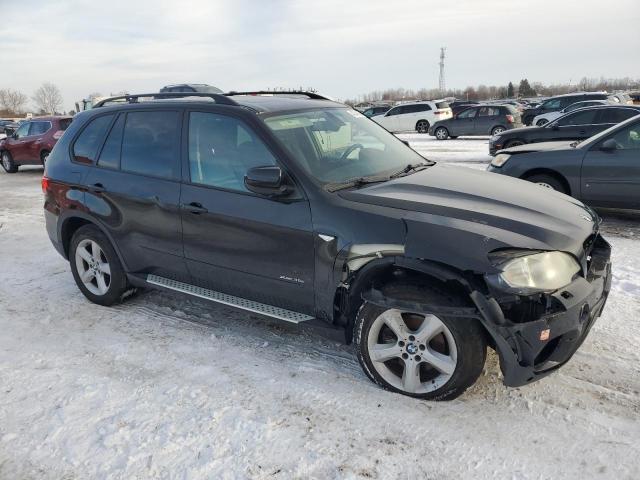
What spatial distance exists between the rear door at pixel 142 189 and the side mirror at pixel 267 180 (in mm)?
818

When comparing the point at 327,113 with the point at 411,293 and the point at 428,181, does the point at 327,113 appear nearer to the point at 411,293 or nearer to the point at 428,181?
the point at 428,181

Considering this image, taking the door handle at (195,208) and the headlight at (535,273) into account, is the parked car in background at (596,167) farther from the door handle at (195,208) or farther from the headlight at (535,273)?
the door handle at (195,208)

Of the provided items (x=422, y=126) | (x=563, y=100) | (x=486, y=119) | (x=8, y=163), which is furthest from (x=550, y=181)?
(x=422, y=126)

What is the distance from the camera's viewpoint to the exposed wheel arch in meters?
7.03

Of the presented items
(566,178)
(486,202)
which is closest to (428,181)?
(486,202)

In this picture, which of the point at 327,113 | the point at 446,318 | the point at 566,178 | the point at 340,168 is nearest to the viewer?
the point at 446,318

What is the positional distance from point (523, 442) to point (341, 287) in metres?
1.29

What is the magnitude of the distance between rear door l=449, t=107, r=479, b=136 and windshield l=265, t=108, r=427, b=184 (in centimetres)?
1887


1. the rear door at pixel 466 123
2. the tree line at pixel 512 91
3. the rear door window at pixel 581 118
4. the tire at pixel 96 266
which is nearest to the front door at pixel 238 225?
the tire at pixel 96 266

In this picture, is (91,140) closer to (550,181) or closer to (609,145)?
(550,181)

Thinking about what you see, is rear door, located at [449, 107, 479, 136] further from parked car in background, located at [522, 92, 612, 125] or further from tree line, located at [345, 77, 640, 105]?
tree line, located at [345, 77, 640, 105]

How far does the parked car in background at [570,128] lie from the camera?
10.9 metres

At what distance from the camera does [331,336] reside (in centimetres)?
328

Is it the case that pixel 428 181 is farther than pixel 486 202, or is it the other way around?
pixel 428 181
